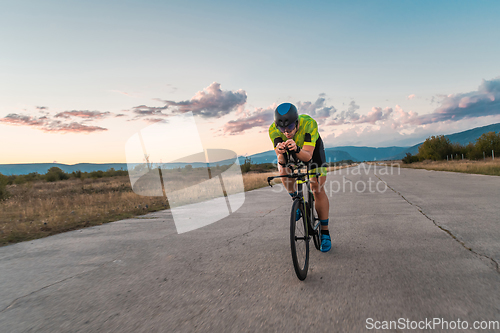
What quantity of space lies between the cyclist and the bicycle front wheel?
0.11 meters

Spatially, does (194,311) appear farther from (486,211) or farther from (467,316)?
(486,211)

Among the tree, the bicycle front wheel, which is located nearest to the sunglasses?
the bicycle front wheel

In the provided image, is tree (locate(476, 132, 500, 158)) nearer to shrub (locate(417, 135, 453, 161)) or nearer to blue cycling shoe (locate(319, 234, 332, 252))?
shrub (locate(417, 135, 453, 161))

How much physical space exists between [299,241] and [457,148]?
80.6 meters

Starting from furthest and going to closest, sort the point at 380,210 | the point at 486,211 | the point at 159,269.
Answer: the point at 380,210 < the point at 486,211 < the point at 159,269

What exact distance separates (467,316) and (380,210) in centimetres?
565

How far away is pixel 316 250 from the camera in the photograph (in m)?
4.07

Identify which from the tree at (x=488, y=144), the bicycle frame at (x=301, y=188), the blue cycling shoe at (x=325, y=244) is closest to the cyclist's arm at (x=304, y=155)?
the bicycle frame at (x=301, y=188)

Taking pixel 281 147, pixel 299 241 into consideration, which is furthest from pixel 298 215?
pixel 281 147

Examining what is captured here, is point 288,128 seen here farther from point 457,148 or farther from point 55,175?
point 457,148

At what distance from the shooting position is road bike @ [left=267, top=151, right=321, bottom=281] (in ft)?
9.40

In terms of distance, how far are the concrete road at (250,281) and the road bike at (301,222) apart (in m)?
0.20

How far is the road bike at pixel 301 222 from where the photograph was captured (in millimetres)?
2865

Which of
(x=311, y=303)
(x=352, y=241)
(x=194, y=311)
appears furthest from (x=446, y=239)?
(x=194, y=311)
